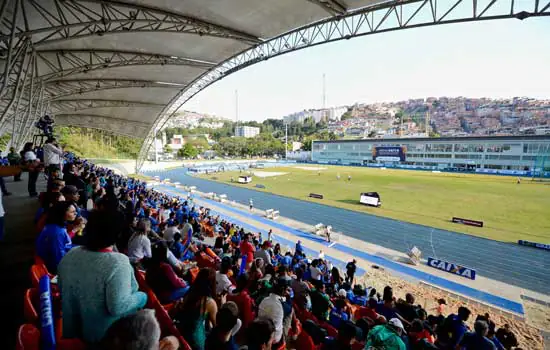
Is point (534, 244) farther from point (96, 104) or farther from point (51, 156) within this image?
point (96, 104)

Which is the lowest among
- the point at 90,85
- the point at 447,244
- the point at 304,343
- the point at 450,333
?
the point at 447,244

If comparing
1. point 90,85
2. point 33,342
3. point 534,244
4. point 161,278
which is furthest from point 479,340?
point 90,85

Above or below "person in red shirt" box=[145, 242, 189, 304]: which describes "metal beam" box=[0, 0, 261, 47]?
above

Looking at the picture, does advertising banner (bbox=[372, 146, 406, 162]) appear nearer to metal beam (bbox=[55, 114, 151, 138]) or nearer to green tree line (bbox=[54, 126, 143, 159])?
metal beam (bbox=[55, 114, 151, 138])

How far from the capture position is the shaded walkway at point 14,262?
7.68 ft

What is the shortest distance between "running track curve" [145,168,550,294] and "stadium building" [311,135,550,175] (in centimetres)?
4325

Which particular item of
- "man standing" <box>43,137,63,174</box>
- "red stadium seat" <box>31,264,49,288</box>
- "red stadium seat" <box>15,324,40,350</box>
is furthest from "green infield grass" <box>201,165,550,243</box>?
"red stadium seat" <box>15,324,40,350</box>

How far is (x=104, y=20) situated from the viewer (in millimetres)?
9633

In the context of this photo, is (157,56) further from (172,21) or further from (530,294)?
(530,294)

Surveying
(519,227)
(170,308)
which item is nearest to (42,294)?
(170,308)

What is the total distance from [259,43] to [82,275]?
13.9 meters

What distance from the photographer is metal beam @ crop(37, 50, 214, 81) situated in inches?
567

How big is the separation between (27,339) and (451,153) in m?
65.8

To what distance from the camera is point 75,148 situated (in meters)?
47.5
